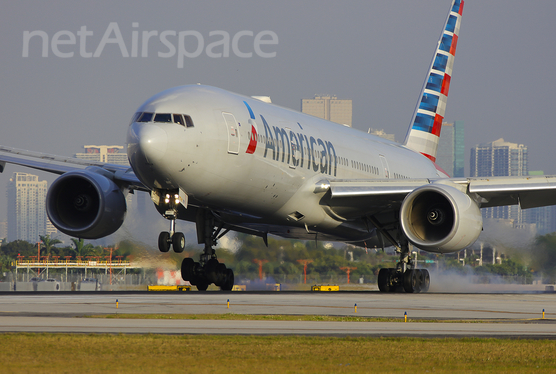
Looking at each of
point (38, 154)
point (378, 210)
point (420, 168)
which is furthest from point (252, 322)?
point (420, 168)

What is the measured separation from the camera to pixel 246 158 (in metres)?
20.1

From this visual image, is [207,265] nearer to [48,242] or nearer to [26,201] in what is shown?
[48,242]

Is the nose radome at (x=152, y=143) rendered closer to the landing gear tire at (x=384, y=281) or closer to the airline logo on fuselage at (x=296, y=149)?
the airline logo on fuselage at (x=296, y=149)

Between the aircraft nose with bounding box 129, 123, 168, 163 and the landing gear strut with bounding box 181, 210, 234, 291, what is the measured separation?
271 inches

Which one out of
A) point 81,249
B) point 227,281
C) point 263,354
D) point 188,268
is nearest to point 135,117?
point 188,268

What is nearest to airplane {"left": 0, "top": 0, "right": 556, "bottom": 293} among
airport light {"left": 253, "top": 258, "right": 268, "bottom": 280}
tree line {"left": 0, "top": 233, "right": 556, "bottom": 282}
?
tree line {"left": 0, "top": 233, "right": 556, "bottom": 282}

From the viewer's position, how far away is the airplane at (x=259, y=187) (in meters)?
18.9

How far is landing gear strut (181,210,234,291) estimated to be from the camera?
24.9 meters

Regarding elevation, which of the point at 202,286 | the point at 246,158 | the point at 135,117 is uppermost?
the point at 135,117

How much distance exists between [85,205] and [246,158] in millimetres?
7053

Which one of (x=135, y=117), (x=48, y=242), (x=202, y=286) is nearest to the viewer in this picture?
(x=135, y=117)

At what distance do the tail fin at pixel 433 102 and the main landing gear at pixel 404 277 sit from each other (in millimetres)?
11839

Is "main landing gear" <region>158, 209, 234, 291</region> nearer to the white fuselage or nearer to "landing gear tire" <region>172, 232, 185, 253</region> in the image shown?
the white fuselage

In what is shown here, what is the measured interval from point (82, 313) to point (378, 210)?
13403mm
